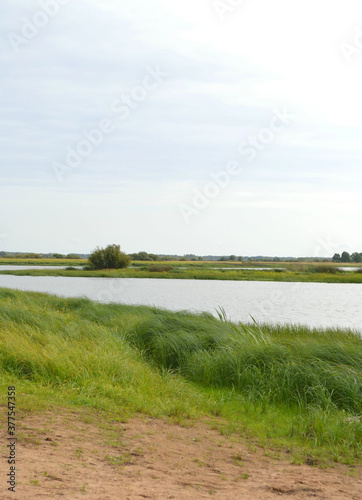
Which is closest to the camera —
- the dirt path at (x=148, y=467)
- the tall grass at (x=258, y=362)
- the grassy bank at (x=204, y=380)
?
the dirt path at (x=148, y=467)

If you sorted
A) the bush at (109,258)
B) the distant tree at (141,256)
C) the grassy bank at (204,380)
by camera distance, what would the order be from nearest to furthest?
the grassy bank at (204,380) → the bush at (109,258) → the distant tree at (141,256)

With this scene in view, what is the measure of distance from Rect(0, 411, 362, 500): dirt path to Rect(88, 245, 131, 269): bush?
52135 millimetres

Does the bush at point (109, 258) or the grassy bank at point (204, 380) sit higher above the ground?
the bush at point (109, 258)

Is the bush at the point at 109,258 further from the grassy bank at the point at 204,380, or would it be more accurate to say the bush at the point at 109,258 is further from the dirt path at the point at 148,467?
the dirt path at the point at 148,467

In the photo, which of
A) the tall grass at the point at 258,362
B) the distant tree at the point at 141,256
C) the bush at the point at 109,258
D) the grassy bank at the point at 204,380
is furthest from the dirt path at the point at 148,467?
the distant tree at the point at 141,256

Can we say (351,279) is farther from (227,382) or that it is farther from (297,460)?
(297,460)

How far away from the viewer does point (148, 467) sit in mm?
4766

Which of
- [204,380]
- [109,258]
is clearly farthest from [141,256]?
[204,380]

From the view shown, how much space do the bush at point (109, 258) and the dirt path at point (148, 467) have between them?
171 ft

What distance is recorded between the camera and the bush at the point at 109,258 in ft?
191

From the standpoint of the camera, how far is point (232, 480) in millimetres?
4617

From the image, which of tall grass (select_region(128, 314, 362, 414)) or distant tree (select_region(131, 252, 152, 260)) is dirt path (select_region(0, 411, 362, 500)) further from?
distant tree (select_region(131, 252, 152, 260))

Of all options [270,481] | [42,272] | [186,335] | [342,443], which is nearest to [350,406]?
[342,443]

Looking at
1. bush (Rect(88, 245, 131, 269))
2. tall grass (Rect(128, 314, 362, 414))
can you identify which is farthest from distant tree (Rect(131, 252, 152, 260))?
tall grass (Rect(128, 314, 362, 414))
